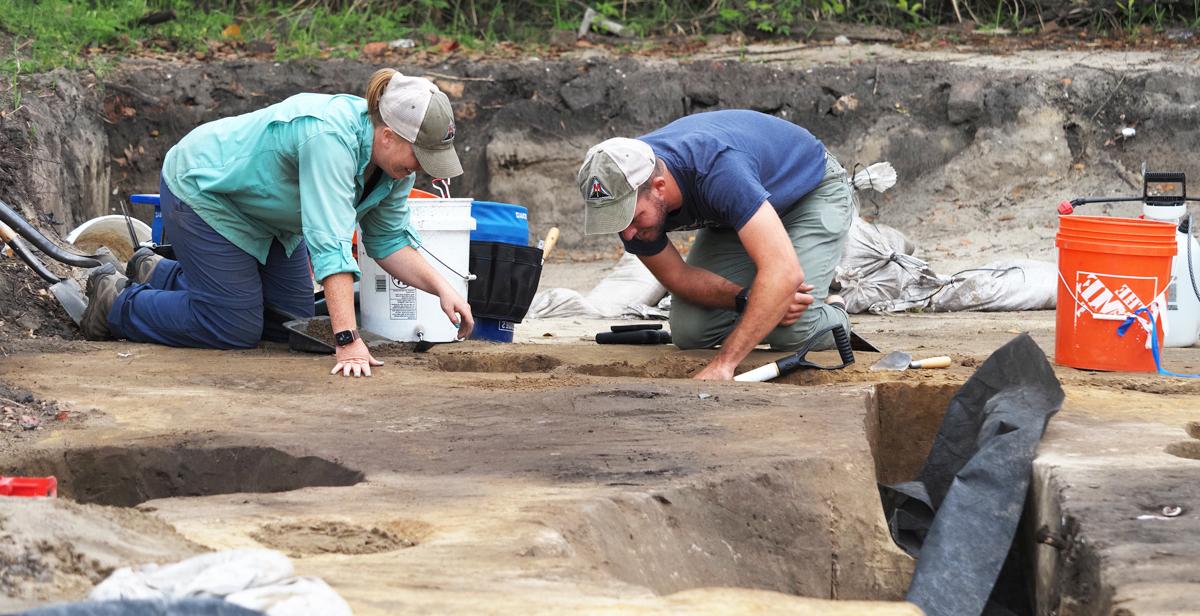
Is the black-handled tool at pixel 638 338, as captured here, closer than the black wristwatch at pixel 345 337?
No

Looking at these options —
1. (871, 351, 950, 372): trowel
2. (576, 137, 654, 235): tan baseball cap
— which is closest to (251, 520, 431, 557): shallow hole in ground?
(576, 137, 654, 235): tan baseball cap

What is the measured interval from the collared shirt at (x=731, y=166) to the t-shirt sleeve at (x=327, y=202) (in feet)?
3.59

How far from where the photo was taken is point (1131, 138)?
947 centimetres

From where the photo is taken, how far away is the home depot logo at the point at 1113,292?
462cm

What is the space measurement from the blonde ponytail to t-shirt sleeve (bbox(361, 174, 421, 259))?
454 millimetres

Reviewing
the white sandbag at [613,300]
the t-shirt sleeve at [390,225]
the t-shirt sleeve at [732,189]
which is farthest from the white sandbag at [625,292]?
the t-shirt sleeve at [732,189]

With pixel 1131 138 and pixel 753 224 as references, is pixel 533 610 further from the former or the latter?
pixel 1131 138

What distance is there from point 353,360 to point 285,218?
0.74 meters

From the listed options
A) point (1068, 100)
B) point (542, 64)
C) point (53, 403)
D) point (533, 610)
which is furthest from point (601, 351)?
point (1068, 100)

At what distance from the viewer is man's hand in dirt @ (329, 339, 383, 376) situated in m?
4.62

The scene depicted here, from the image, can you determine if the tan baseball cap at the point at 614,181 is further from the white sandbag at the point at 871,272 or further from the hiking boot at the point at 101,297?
the white sandbag at the point at 871,272

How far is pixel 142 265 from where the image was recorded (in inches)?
219

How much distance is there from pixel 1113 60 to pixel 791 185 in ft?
19.1

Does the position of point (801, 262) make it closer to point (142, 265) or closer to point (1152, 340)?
point (1152, 340)
